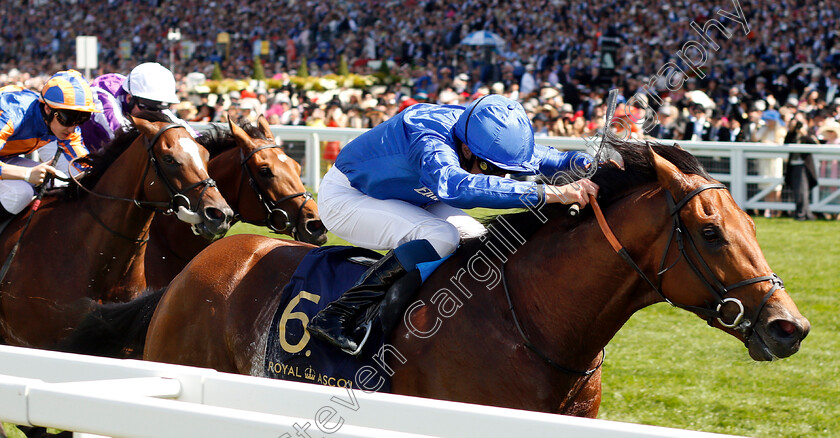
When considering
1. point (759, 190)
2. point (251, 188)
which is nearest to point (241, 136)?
point (251, 188)

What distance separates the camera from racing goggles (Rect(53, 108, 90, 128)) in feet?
15.6

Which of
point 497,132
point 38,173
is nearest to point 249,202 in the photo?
point 38,173

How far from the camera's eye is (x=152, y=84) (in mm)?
5281

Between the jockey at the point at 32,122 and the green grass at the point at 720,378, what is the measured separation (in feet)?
10.1

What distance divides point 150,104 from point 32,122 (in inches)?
27.3

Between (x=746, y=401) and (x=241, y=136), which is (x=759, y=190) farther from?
(x=241, y=136)

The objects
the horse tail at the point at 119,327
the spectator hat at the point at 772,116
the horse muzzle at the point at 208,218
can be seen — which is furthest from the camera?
the spectator hat at the point at 772,116

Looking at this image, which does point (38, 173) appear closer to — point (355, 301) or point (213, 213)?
point (213, 213)

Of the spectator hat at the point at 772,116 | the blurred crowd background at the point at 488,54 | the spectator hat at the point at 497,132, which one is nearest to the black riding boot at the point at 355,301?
the spectator hat at the point at 497,132

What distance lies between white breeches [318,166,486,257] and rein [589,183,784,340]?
0.61 metres

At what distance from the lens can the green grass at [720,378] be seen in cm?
470

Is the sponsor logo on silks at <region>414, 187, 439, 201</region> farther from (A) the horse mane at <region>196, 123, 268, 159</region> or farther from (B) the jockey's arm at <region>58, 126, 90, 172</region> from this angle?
(B) the jockey's arm at <region>58, 126, 90, 172</region>

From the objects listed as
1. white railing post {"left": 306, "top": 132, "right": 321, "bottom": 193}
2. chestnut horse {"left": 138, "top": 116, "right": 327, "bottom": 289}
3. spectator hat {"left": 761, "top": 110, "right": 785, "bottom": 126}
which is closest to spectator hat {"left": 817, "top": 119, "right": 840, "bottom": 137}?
spectator hat {"left": 761, "top": 110, "right": 785, "bottom": 126}

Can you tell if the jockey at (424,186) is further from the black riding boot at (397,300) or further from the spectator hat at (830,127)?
the spectator hat at (830,127)
